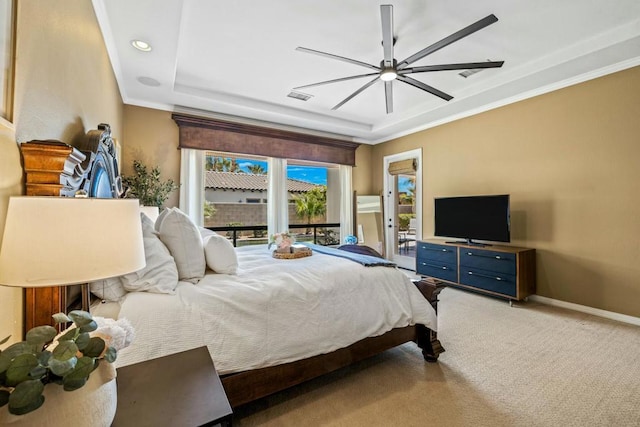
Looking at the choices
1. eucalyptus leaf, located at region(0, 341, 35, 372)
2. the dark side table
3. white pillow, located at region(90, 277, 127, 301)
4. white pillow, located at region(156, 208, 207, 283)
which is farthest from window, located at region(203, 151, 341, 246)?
eucalyptus leaf, located at region(0, 341, 35, 372)

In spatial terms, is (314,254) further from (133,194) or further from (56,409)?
(133,194)

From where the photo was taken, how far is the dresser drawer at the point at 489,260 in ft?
11.3

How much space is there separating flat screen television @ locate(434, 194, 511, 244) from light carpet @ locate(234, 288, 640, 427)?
1.32m

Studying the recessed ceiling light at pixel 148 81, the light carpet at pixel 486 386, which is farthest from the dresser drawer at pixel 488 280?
the recessed ceiling light at pixel 148 81

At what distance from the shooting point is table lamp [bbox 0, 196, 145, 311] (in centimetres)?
70

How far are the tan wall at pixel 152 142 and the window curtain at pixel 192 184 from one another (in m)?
0.10

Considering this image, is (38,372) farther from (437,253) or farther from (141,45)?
(437,253)

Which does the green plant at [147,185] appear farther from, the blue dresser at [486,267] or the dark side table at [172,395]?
the blue dresser at [486,267]

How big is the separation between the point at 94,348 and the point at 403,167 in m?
5.40

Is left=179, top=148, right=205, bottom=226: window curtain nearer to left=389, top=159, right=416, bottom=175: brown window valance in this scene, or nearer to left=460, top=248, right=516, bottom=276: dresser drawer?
left=389, top=159, right=416, bottom=175: brown window valance

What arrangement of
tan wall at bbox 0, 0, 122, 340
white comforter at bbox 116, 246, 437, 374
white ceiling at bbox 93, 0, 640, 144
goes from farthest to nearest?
white ceiling at bbox 93, 0, 640, 144 < white comforter at bbox 116, 246, 437, 374 < tan wall at bbox 0, 0, 122, 340

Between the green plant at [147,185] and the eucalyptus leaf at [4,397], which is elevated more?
the green plant at [147,185]

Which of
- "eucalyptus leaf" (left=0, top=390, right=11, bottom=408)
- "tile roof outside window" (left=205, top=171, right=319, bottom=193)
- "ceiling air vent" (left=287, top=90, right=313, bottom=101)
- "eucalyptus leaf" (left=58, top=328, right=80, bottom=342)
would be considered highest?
"ceiling air vent" (left=287, top=90, right=313, bottom=101)

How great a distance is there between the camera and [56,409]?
0.58 m
